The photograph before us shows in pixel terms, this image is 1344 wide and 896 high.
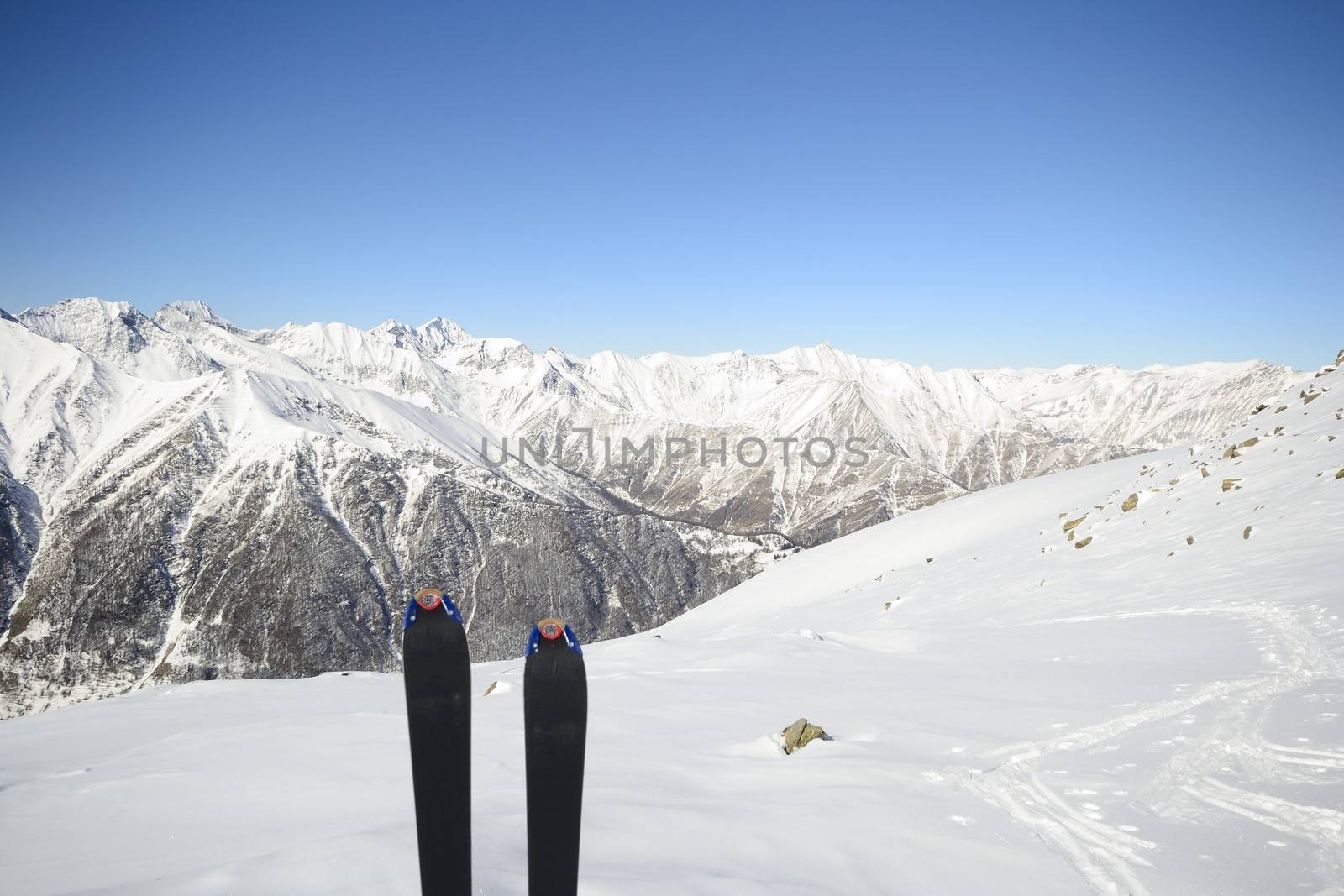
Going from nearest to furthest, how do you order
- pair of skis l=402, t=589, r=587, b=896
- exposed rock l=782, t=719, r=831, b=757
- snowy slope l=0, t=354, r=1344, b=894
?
pair of skis l=402, t=589, r=587, b=896
snowy slope l=0, t=354, r=1344, b=894
exposed rock l=782, t=719, r=831, b=757

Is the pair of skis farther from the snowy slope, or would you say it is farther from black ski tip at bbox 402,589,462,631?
the snowy slope

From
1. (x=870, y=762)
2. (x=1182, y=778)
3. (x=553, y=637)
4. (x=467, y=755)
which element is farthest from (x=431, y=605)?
(x=1182, y=778)

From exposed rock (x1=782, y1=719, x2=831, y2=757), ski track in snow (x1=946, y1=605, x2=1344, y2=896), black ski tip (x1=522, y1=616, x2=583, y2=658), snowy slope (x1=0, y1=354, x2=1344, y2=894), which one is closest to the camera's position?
black ski tip (x1=522, y1=616, x2=583, y2=658)

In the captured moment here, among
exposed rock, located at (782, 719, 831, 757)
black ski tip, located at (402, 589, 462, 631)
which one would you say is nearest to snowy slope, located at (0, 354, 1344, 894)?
exposed rock, located at (782, 719, 831, 757)

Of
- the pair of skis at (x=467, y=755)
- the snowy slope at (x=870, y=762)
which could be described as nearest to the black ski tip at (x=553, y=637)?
the pair of skis at (x=467, y=755)

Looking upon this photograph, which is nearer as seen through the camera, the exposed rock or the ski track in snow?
the ski track in snow

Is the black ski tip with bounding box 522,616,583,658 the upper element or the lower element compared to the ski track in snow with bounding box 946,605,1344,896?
upper
